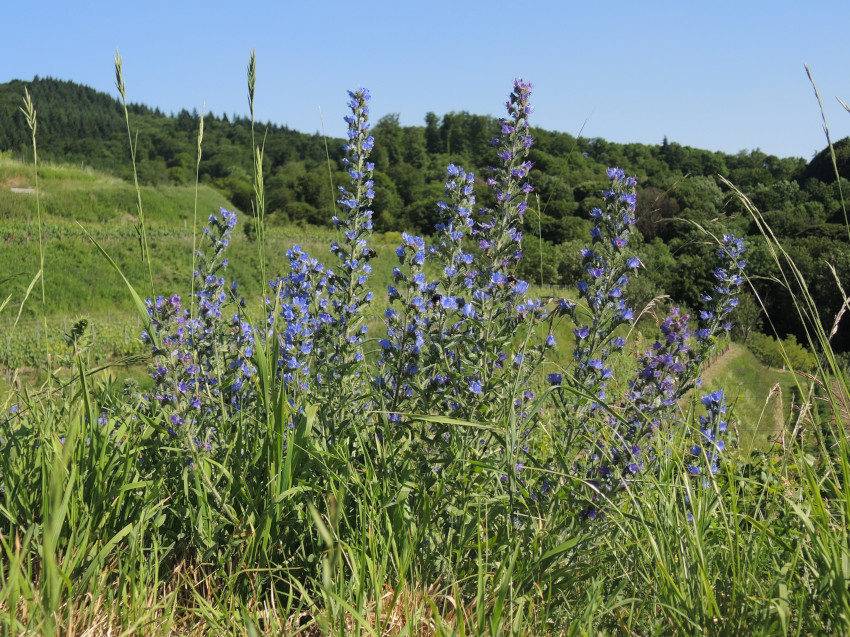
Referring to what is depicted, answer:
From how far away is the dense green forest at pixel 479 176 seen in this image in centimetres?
3447

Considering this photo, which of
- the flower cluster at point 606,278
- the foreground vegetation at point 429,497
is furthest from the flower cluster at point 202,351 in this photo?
the flower cluster at point 606,278

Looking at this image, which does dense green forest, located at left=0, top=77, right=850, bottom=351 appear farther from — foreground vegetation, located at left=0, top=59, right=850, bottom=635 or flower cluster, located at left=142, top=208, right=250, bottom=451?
flower cluster, located at left=142, top=208, right=250, bottom=451

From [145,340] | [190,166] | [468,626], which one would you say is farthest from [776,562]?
[190,166]

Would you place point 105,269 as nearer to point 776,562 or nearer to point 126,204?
point 126,204

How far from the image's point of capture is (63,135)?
3563 inches

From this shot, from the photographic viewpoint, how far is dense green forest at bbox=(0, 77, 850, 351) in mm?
34469

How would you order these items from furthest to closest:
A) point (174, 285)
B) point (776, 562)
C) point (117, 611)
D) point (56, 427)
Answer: point (174, 285) → point (56, 427) → point (776, 562) → point (117, 611)

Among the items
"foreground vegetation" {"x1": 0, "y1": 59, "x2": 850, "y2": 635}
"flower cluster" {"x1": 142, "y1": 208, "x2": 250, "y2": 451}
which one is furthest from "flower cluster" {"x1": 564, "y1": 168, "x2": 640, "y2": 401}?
"flower cluster" {"x1": 142, "y1": 208, "x2": 250, "y2": 451}

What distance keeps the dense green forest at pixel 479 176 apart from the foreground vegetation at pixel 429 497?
29.4 inches

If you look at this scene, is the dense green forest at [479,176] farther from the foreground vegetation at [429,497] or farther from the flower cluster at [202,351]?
the flower cluster at [202,351]

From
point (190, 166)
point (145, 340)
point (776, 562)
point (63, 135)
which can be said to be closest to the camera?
point (776, 562)

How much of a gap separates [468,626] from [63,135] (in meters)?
108

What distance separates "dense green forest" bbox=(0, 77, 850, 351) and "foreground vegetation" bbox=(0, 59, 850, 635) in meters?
0.75

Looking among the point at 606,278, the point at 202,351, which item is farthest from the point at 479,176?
the point at 606,278
